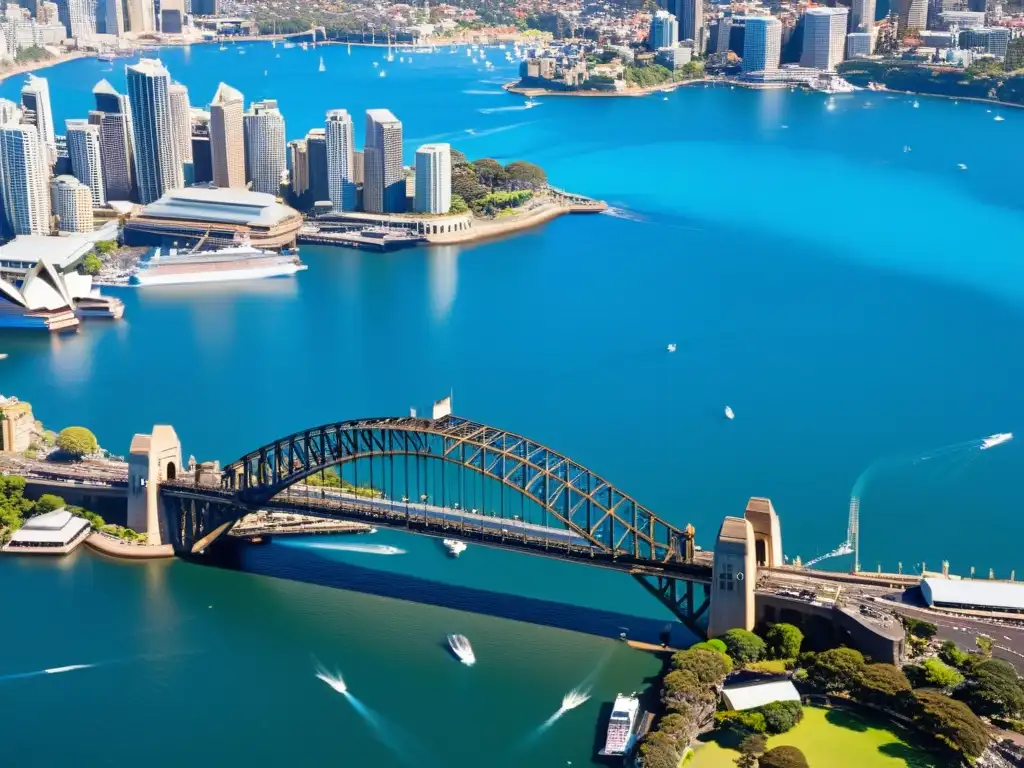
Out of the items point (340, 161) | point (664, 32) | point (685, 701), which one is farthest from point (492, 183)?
point (664, 32)

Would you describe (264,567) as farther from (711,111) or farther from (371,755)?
(711,111)

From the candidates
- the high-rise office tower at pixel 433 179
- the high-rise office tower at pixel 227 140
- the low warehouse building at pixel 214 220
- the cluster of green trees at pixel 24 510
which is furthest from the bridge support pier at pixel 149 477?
the high-rise office tower at pixel 227 140

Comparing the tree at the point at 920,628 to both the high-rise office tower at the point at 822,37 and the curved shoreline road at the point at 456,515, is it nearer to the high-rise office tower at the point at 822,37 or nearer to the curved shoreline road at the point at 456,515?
the curved shoreline road at the point at 456,515

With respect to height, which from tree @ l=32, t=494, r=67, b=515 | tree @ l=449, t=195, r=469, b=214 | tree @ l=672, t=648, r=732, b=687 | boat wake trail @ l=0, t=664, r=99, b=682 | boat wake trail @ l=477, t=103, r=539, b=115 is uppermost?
tree @ l=672, t=648, r=732, b=687

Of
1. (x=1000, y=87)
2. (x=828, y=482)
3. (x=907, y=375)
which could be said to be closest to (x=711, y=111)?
(x=1000, y=87)

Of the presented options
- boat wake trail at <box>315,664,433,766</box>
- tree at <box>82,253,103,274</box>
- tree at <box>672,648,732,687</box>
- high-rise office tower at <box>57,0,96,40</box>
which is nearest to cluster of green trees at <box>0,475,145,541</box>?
boat wake trail at <box>315,664,433,766</box>

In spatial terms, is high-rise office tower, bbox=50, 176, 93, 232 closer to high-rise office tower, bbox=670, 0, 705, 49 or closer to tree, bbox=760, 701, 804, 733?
tree, bbox=760, 701, 804, 733
